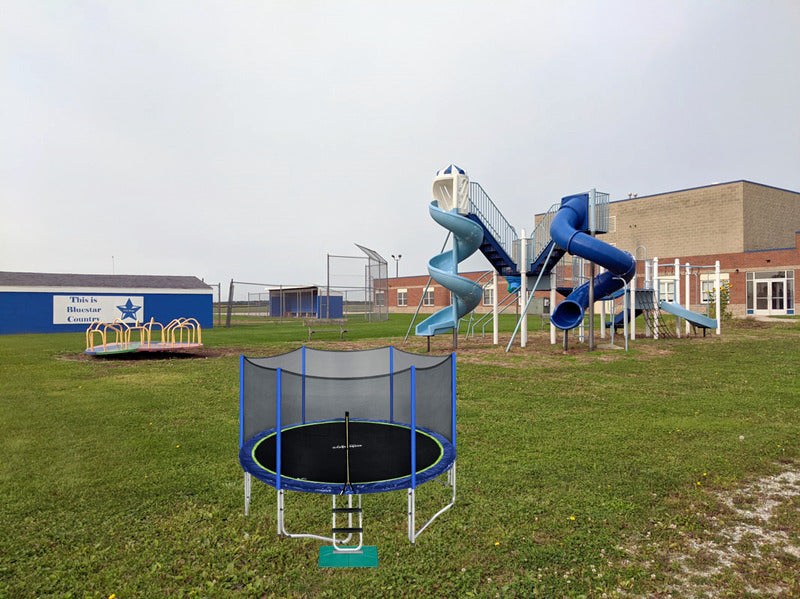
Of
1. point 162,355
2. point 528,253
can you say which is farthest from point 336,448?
point 528,253

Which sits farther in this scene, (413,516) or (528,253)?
(528,253)

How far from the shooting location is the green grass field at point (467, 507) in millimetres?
2979

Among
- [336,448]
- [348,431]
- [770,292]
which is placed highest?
[770,292]

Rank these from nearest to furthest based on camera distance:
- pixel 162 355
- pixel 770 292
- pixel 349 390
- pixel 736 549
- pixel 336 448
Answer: pixel 736 549, pixel 336 448, pixel 349 390, pixel 162 355, pixel 770 292

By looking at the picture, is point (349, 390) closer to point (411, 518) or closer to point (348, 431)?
point (348, 431)

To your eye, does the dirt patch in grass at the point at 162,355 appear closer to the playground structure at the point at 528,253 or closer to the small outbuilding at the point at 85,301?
the playground structure at the point at 528,253

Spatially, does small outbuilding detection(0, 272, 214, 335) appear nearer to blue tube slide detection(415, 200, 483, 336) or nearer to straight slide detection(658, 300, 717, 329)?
blue tube slide detection(415, 200, 483, 336)

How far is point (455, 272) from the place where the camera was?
15.5m

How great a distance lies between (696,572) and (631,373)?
26.9 ft

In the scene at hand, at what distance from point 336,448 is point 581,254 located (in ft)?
36.4

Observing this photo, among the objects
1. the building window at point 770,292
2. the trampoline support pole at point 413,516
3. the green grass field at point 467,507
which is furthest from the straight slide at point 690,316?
the building window at point 770,292

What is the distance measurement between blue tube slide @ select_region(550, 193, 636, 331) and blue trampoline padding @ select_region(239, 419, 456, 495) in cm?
1018

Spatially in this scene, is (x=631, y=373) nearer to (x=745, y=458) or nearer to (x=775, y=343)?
Result: (x=745, y=458)

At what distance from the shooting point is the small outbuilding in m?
24.2
